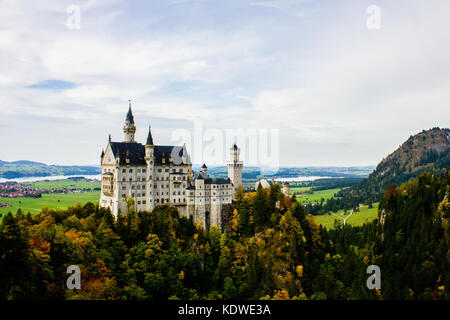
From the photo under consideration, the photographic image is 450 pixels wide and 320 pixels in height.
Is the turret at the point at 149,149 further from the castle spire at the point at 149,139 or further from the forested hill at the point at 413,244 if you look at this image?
the forested hill at the point at 413,244

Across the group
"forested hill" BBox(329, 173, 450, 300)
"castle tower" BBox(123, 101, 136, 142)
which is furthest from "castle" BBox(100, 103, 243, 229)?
"forested hill" BBox(329, 173, 450, 300)

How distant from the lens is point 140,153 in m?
82.4

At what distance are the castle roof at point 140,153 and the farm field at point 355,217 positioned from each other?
306 ft

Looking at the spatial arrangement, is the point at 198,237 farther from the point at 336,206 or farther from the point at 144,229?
the point at 336,206

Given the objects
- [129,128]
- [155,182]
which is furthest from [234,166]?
[129,128]

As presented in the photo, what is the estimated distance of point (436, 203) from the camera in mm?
91812

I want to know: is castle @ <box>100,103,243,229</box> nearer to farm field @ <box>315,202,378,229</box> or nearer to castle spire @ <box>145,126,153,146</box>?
castle spire @ <box>145,126,153,146</box>

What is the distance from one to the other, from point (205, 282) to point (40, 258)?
32.9 m

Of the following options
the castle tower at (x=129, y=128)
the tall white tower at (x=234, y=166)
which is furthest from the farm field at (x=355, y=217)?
the castle tower at (x=129, y=128)

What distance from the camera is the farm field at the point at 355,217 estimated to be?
15821 cm

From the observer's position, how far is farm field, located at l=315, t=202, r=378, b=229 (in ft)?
519

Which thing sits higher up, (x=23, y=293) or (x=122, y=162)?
(x=122, y=162)
